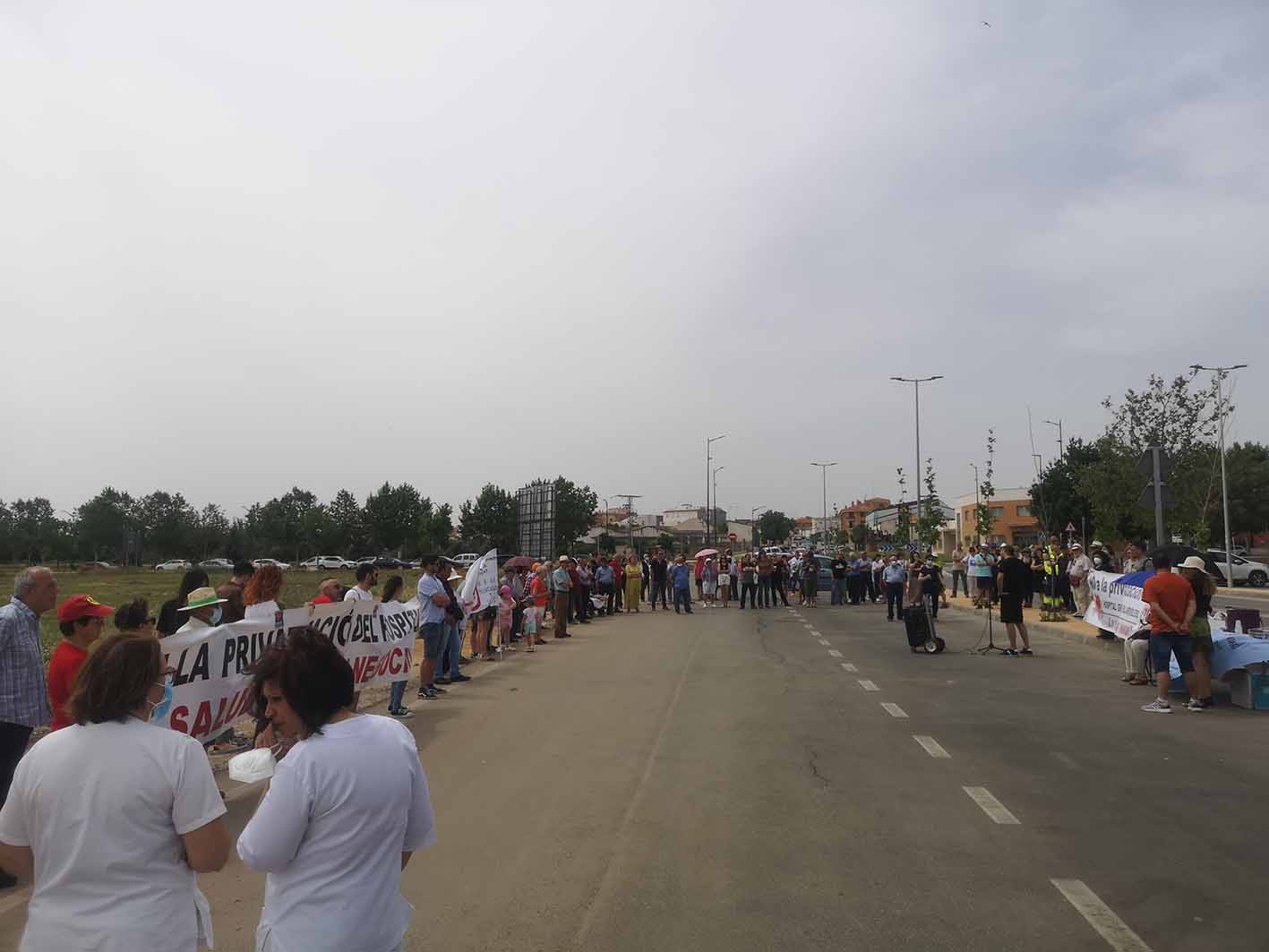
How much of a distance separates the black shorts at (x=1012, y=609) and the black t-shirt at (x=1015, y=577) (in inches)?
3.3

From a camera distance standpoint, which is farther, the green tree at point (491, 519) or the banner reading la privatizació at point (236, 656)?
the green tree at point (491, 519)

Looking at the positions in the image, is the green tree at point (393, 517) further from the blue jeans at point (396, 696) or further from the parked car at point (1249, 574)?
the blue jeans at point (396, 696)

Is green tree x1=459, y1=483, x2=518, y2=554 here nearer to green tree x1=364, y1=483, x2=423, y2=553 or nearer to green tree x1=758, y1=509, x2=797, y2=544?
green tree x1=364, y1=483, x2=423, y2=553

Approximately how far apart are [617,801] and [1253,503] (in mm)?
76919

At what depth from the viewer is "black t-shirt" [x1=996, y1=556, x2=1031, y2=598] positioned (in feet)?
53.2

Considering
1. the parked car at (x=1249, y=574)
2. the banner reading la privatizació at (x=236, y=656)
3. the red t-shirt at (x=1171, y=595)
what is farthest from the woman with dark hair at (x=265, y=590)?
the parked car at (x=1249, y=574)

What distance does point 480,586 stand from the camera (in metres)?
17.6

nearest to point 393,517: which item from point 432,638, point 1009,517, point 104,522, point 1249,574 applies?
point 104,522

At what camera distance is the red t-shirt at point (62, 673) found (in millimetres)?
5891

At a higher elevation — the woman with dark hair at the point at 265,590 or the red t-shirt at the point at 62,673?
the woman with dark hair at the point at 265,590

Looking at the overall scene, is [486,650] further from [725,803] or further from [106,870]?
[106,870]

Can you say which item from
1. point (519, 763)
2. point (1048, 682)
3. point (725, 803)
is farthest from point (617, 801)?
point (1048, 682)

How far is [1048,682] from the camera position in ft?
45.3

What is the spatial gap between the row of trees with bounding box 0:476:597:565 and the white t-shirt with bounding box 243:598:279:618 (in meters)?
86.9
